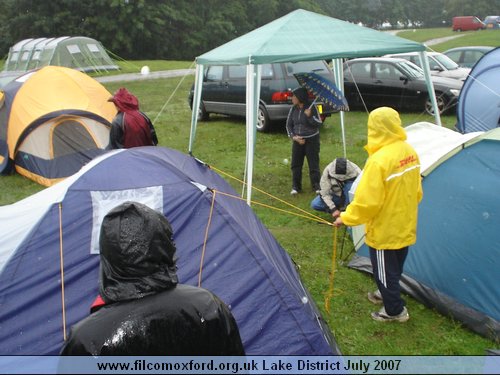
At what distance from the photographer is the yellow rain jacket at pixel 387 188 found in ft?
11.7

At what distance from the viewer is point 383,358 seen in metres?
3.70

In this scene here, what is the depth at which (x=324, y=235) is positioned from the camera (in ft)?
19.1

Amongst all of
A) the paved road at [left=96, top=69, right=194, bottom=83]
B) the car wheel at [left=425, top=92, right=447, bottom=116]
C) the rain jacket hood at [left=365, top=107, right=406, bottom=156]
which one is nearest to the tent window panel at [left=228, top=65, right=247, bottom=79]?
the car wheel at [left=425, top=92, right=447, bottom=116]

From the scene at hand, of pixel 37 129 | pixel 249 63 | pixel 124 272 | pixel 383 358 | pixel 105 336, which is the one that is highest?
pixel 249 63

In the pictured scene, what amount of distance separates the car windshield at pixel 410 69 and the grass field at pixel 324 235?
98 cm

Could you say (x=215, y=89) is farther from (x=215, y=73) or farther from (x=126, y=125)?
Result: (x=126, y=125)

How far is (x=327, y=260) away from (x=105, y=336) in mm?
3856

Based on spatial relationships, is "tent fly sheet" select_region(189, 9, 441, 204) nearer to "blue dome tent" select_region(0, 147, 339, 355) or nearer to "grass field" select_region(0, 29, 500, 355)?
"grass field" select_region(0, 29, 500, 355)

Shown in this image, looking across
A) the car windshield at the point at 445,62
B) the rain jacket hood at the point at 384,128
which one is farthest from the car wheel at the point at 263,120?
the rain jacket hood at the point at 384,128

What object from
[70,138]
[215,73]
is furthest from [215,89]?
[70,138]

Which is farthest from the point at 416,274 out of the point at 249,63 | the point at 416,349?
the point at 249,63

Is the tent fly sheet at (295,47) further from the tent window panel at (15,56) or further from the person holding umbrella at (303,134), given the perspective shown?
the tent window panel at (15,56)

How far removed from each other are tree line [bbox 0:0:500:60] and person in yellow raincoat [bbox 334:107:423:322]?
31.1 metres

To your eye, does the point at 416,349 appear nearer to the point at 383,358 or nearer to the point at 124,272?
the point at 383,358
